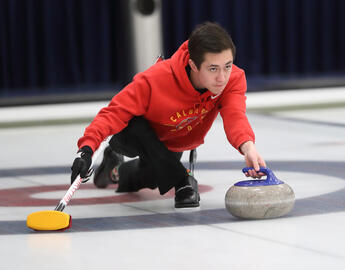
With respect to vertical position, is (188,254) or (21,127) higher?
(188,254)

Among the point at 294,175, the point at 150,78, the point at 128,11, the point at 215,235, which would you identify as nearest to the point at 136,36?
the point at 128,11

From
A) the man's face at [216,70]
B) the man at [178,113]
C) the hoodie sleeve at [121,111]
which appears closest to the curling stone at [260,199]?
the man at [178,113]

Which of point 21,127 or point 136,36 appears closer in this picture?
point 21,127

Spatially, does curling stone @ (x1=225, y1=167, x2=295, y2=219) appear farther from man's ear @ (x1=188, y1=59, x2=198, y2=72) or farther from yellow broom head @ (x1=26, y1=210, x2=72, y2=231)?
yellow broom head @ (x1=26, y1=210, x2=72, y2=231)

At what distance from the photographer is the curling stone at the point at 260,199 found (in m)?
2.18

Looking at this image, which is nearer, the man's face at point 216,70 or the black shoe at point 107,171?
the man's face at point 216,70

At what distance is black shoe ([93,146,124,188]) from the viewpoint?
2.91 meters

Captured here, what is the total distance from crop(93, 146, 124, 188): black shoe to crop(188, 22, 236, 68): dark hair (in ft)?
2.43

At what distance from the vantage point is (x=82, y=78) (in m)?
7.01

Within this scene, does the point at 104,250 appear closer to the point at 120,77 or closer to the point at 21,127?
the point at 21,127

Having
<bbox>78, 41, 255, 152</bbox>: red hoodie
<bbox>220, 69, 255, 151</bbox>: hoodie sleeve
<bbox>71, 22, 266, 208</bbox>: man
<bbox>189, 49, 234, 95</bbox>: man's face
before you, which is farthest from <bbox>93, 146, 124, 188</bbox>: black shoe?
<bbox>189, 49, 234, 95</bbox>: man's face

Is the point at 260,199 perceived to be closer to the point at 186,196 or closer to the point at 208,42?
the point at 186,196

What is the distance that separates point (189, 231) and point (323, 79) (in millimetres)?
5332

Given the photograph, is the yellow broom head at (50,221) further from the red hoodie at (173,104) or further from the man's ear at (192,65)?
the man's ear at (192,65)
